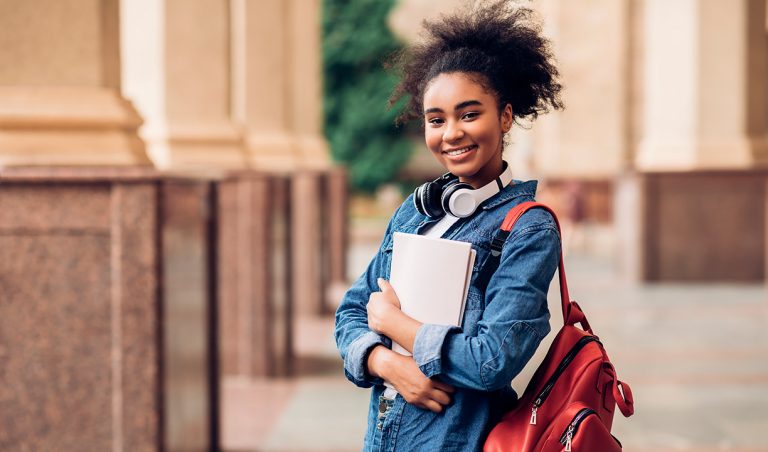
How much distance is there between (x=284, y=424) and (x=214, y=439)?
3.23 ft

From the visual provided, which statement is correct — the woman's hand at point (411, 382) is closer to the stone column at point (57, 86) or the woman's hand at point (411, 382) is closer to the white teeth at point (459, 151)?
the white teeth at point (459, 151)

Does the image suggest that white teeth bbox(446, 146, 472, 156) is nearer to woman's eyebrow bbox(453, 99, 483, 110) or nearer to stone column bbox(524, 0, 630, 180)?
woman's eyebrow bbox(453, 99, 483, 110)

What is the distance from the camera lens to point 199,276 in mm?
5582

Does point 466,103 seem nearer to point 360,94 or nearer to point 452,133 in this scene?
point 452,133

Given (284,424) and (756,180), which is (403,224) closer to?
(284,424)

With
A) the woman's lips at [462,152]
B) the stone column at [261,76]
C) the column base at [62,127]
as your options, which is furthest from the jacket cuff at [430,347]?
the stone column at [261,76]

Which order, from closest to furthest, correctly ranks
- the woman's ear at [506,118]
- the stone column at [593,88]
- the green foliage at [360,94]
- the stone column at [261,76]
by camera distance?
the woman's ear at [506,118], the stone column at [261,76], the stone column at [593,88], the green foliage at [360,94]

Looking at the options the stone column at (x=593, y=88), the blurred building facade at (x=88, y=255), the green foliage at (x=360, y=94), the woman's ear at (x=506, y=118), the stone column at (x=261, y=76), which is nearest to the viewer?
the woman's ear at (x=506, y=118)

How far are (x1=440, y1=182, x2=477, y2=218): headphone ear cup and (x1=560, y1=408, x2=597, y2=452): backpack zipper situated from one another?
1.50ft

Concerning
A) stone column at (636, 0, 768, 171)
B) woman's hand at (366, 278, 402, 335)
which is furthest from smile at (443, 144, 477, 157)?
stone column at (636, 0, 768, 171)

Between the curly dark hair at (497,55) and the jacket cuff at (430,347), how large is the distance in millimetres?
479

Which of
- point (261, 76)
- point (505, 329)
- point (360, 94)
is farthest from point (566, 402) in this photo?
point (360, 94)

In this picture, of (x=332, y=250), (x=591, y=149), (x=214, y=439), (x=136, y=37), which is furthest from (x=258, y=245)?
(x=591, y=149)

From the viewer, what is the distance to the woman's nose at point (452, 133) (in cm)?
213
